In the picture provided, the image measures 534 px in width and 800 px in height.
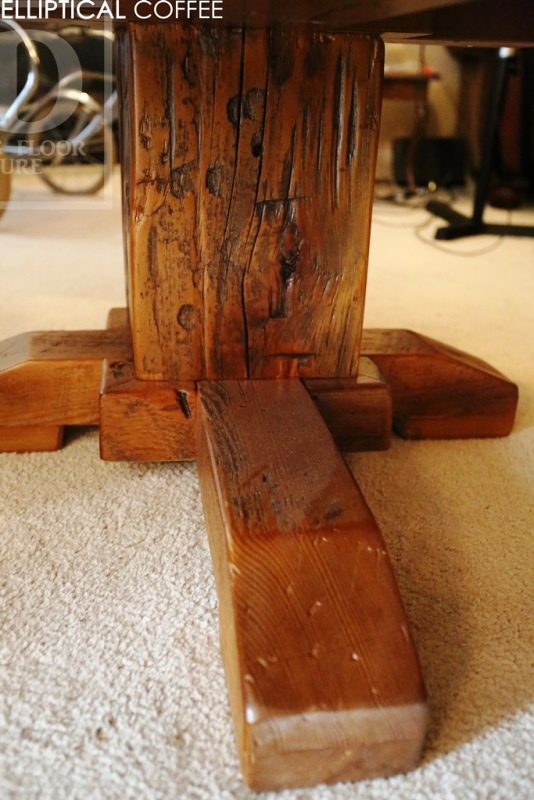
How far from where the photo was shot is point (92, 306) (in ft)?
4.73

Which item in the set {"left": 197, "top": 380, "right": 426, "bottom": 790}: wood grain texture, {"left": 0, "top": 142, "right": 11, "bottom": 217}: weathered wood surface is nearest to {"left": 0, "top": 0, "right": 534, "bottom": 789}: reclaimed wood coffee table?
{"left": 197, "top": 380, "right": 426, "bottom": 790}: wood grain texture

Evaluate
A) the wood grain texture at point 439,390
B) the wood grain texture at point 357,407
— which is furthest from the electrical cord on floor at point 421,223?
the wood grain texture at point 357,407

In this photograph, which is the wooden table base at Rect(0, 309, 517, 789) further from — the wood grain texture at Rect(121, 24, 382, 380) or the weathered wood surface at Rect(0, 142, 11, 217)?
the weathered wood surface at Rect(0, 142, 11, 217)

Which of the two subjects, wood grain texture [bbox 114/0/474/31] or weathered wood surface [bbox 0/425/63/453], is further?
weathered wood surface [bbox 0/425/63/453]

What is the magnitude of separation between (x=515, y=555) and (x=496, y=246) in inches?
61.7

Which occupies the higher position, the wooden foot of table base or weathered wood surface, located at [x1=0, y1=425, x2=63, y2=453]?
the wooden foot of table base

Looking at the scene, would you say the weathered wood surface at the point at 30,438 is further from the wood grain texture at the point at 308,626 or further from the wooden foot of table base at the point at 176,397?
the wood grain texture at the point at 308,626

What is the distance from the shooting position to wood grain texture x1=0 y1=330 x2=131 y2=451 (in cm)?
86

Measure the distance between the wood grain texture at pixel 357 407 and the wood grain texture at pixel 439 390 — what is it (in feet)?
0.19

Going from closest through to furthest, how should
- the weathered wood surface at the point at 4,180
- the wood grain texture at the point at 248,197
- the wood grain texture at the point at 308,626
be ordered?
the wood grain texture at the point at 308,626, the wood grain texture at the point at 248,197, the weathered wood surface at the point at 4,180

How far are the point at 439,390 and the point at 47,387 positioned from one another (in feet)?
1.61

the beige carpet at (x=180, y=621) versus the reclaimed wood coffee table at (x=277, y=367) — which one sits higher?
the reclaimed wood coffee table at (x=277, y=367)

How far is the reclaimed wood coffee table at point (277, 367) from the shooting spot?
1.58 ft

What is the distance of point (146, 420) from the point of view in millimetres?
809
